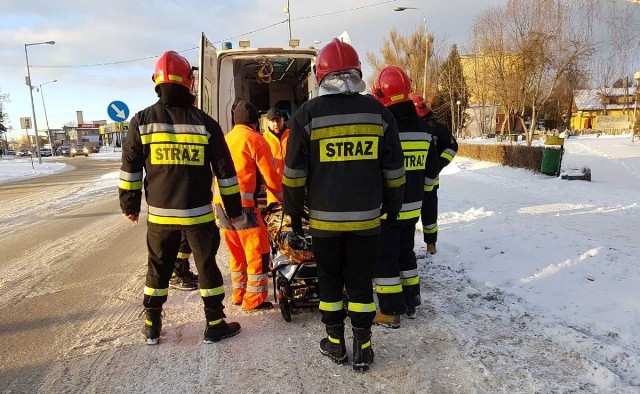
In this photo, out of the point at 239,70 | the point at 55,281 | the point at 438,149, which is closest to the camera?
the point at 55,281

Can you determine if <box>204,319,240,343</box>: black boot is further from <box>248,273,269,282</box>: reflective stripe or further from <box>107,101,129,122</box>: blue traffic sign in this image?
<box>107,101,129,122</box>: blue traffic sign

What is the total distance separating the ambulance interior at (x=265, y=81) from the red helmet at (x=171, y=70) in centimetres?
403

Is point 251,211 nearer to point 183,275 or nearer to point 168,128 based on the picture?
point 168,128

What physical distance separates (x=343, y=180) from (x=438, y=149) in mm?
2649

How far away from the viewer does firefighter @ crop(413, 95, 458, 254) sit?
5141 mm

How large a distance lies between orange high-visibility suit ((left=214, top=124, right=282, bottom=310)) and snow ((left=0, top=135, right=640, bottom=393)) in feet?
1.03

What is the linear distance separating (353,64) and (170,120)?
142cm

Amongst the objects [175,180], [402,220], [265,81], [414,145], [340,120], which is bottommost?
[402,220]

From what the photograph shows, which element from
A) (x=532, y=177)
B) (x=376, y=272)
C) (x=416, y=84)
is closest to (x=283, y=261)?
(x=376, y=272)

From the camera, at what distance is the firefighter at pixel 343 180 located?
9.54ft

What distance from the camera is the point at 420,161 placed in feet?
12.4

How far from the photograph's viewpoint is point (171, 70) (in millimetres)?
3244

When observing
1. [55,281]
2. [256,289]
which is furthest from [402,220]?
[55,281]

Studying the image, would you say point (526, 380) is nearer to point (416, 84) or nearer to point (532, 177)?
point (532, 177)
